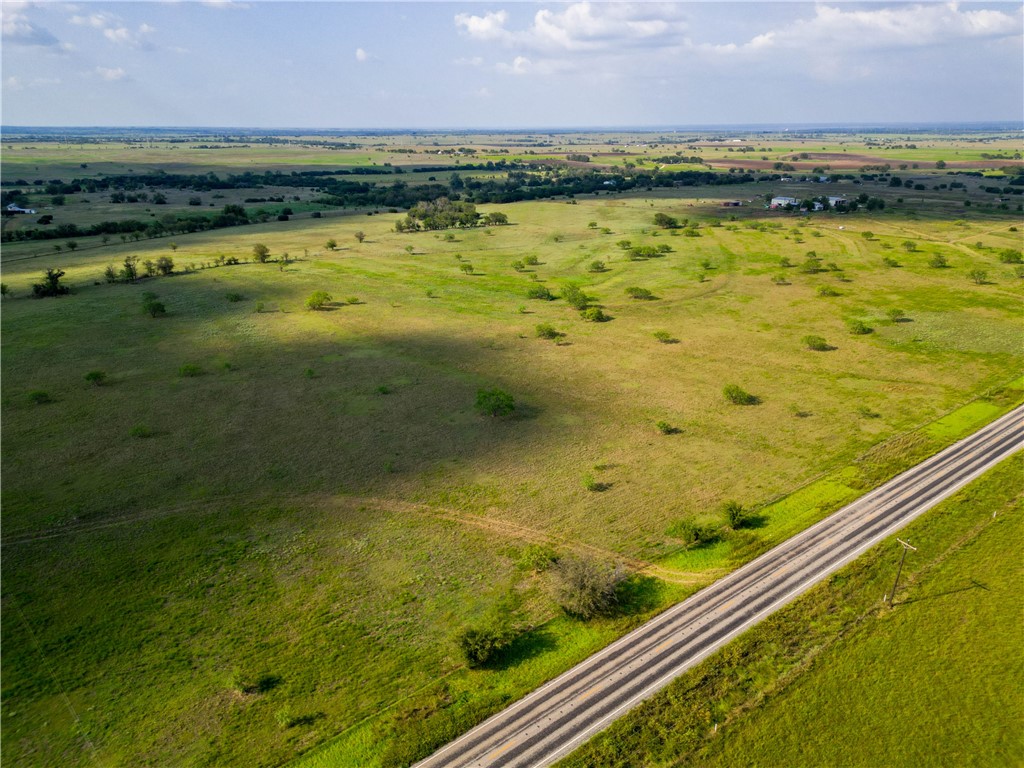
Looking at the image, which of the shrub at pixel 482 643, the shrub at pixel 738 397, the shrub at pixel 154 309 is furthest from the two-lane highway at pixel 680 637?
the shrub at pixel 154 309

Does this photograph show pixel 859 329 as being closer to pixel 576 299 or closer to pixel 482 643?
pixel 576 299

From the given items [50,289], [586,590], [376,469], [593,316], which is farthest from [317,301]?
[586,590]

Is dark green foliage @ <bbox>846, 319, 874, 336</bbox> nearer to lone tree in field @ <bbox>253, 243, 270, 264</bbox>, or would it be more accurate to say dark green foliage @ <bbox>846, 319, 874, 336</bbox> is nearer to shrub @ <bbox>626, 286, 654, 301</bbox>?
shrub @ <bbox>626, 286, 654, 301</bbox>

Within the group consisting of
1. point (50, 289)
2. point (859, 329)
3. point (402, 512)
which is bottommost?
point (402, 512)

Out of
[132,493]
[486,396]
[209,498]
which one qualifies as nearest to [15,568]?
[132,493]

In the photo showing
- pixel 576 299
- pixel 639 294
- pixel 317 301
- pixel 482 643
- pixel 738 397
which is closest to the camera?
pixel 482 643

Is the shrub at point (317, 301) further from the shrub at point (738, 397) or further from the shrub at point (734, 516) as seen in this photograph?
the shrub at point (734, 516)

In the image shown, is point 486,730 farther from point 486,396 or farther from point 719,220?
point 719,220
